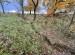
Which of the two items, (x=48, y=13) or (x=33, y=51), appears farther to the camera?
(x=48, y=13)

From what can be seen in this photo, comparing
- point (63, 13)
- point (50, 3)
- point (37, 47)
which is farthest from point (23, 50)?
point (63, 13)

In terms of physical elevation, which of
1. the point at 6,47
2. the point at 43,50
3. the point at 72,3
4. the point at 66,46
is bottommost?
the point at 66,46

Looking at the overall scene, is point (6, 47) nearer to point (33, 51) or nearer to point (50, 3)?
point (33, 51)

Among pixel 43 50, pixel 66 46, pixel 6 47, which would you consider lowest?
pixel 66 46

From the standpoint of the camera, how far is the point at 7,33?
12305 mm

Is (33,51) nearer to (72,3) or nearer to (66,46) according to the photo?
(66,46)

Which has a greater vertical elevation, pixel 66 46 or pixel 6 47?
pixel 6 47

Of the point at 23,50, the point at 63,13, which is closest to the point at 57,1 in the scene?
the point at 63,13

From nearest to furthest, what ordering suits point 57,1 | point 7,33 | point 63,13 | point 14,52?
point 14,52, point 7,33, point 57,1, point 63,13

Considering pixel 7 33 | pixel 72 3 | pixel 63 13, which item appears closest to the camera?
pixel 7 33

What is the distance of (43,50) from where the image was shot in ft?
42.5

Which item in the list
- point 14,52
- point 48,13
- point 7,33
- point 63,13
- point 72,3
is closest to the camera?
point 14,52

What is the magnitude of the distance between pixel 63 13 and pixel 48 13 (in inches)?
174

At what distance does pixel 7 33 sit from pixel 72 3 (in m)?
17.8
